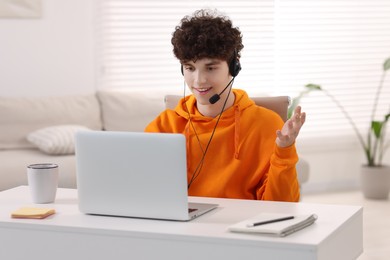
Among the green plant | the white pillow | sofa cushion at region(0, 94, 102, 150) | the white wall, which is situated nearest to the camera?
the white pillow

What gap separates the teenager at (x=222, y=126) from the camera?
2.34m

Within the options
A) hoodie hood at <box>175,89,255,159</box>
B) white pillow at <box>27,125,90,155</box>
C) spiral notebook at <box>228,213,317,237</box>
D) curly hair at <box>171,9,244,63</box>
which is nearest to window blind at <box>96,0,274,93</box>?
white pillow at <box>27,125,90,155</box>

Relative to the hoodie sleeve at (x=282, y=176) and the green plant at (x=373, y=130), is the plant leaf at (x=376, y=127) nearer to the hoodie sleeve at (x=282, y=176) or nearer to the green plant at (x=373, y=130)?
the green plant at (x=373, y=130)

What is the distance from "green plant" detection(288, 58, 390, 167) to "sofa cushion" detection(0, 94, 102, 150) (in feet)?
4.31

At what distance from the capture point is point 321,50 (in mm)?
5492

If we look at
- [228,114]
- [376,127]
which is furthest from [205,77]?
[376,127]

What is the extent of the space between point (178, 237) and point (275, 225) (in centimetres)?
23

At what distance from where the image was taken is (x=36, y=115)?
4.45 meters

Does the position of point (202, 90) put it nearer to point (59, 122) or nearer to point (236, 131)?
point (236, 131)

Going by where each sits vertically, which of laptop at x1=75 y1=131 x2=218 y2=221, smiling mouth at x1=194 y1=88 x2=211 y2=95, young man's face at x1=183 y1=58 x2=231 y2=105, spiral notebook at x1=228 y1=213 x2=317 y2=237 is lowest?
spiral notebook at x1=228 y1=213 x2=317 y2=237

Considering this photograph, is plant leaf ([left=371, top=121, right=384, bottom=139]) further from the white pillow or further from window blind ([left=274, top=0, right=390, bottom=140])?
the white pillow

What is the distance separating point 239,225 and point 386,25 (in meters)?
4.24

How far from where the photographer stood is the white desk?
1.69 meters

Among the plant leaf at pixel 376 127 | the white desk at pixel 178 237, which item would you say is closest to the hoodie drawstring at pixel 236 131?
the white desk at pixel 178 237
